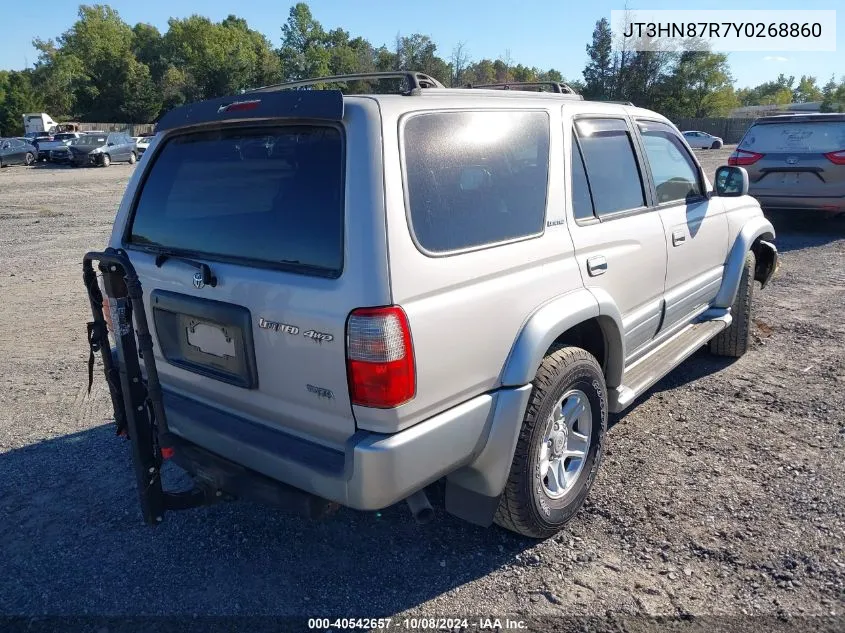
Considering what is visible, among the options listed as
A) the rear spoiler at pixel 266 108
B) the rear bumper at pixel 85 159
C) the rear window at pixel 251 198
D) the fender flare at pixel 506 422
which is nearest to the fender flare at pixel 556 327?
the fender flare at pixel 506 422

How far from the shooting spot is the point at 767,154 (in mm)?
10398

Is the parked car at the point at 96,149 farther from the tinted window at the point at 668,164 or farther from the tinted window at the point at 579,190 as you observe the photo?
the tinted window at the point at 579,190

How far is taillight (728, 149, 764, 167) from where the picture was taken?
1045 centimetres

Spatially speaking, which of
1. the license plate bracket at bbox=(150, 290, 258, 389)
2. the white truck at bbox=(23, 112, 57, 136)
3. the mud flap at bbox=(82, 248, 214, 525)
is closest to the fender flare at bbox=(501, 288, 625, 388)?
the license plate bracket at bbox=(150, 290, 258, 389)

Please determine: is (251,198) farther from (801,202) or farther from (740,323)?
(801,202)

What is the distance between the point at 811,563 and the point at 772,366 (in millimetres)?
2692

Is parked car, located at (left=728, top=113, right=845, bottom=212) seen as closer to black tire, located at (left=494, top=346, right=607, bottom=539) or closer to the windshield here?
black tire, located at (left=494, top=346, right=607, bottom=539)

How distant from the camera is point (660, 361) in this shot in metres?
4.17

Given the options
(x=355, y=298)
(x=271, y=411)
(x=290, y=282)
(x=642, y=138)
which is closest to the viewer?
(x=355, y=298)

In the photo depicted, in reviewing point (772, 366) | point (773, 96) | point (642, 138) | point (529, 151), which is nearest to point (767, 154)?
point (772, 366)

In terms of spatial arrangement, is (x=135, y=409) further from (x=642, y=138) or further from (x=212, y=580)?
(x=642, y=138)

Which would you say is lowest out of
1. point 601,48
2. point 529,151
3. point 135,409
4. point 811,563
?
point 811,563

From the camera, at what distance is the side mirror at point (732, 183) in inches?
194

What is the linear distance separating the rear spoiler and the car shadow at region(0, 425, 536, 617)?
192cm
